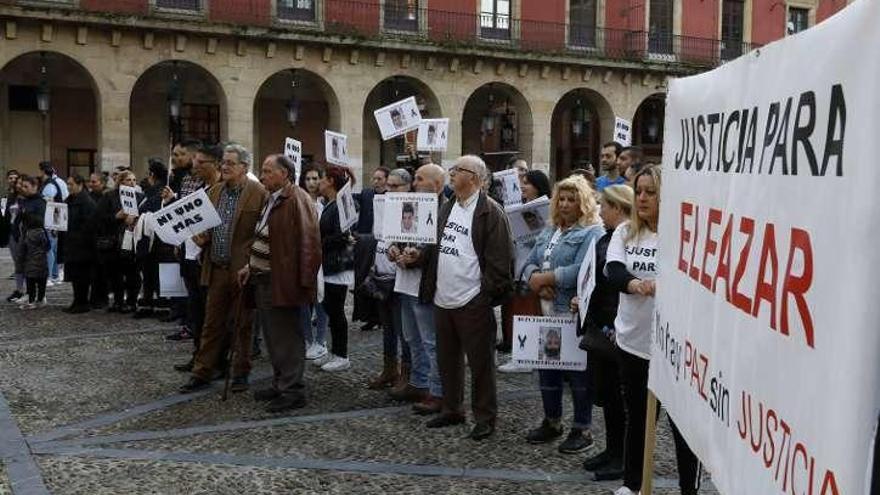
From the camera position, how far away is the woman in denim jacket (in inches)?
200

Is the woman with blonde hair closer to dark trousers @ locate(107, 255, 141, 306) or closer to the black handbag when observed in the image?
the black handbag

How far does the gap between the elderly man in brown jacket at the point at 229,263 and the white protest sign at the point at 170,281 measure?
1.11 metres

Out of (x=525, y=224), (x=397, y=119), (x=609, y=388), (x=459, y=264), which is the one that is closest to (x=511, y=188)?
(x=525, y=224)

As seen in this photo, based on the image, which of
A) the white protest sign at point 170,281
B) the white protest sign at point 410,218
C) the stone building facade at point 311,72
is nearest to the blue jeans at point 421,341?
the white protest sign at point 410,218

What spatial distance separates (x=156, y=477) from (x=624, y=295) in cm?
269

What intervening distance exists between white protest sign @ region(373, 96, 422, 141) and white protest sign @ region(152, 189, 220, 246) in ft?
13.6

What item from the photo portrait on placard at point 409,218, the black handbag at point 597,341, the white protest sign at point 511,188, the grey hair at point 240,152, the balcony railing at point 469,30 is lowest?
the black handbag at point 597,341

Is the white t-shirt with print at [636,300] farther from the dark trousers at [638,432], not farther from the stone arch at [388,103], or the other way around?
the stone arch at [388,103]

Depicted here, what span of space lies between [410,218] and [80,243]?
20.8 ft

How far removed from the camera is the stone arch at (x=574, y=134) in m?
28.8

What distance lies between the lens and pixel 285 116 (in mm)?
26562

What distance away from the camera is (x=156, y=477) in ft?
15.5

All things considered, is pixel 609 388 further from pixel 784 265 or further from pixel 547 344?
pixel 784 265

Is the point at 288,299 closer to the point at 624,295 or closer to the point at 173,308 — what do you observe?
the point at 624,295
